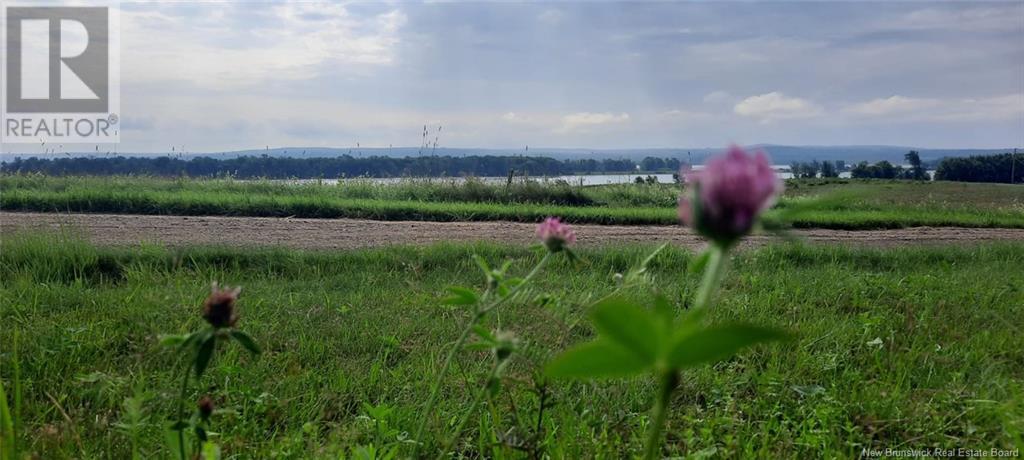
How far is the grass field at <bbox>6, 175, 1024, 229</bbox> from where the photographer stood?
9844 mm

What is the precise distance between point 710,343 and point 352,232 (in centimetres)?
788

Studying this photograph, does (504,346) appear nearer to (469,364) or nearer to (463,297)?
(463,297)

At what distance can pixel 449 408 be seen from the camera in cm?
243

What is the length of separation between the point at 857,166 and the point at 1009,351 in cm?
107

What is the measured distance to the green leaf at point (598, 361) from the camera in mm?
586

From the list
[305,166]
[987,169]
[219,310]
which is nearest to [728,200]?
[219,310]

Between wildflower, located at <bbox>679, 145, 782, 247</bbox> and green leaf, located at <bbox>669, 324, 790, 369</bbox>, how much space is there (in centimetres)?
7

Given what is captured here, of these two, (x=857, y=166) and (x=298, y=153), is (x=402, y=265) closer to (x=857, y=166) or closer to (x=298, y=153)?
(x=857, y=166)

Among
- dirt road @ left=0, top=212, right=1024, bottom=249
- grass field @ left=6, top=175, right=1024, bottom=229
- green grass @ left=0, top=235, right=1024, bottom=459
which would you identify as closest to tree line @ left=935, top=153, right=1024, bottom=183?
grass field @ left=6, top=175, right=1024, bottom=229

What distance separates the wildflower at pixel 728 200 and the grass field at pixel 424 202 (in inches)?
320

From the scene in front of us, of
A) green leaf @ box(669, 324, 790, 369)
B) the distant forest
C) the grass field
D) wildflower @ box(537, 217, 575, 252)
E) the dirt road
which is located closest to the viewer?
green leaf @ box(669, 324, 790, 369)

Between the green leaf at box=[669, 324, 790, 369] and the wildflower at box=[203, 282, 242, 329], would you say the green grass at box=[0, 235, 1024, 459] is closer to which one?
the wildflower at box=[203, 282, 242, 329]

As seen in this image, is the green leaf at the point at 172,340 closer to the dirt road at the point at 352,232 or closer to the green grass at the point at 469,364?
the green grass at the point at 469,364

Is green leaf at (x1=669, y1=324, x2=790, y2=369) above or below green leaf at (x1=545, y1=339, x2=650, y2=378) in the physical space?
above
